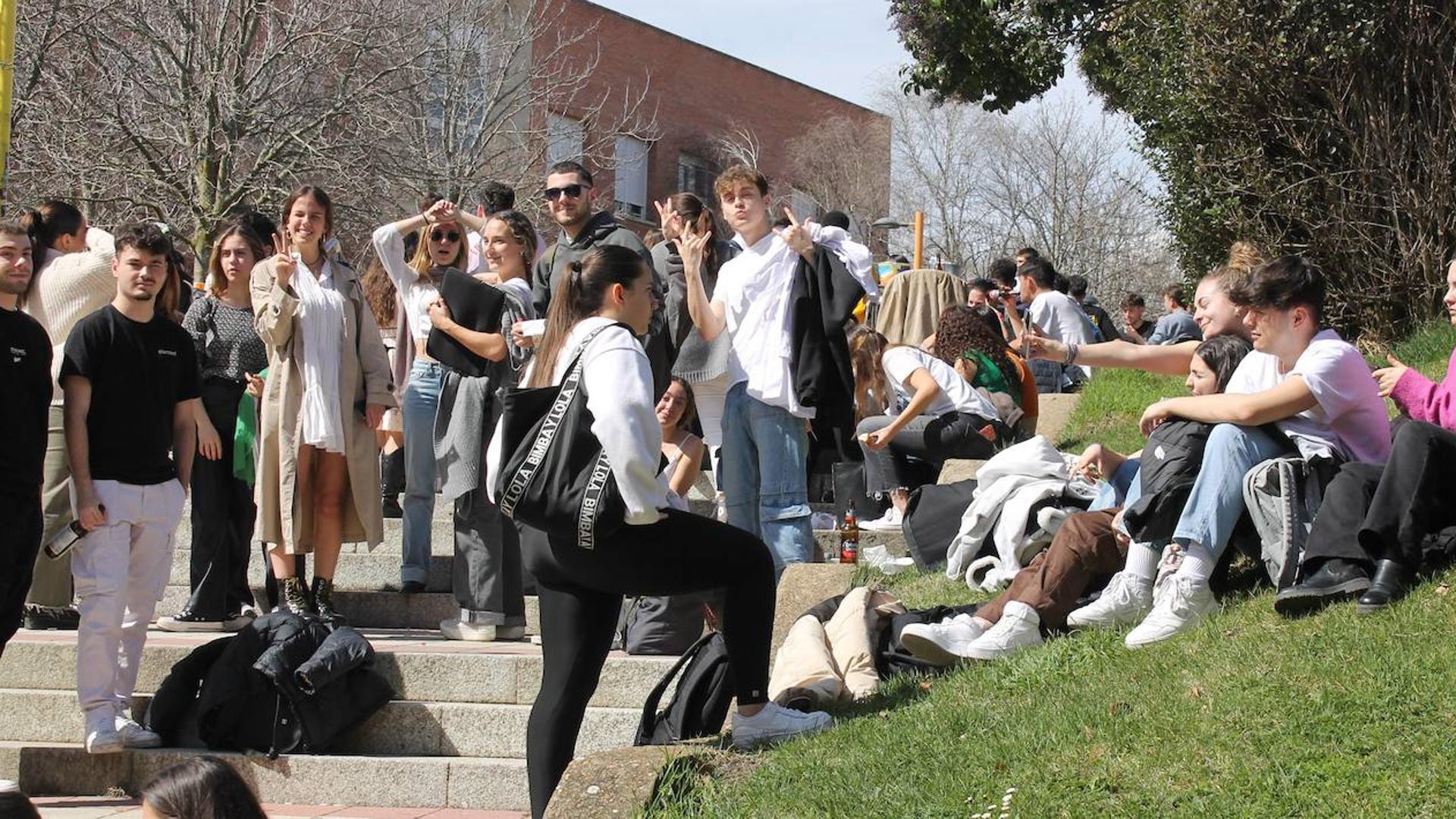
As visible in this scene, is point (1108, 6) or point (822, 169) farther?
point (822, 169)

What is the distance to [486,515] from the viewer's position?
788cm

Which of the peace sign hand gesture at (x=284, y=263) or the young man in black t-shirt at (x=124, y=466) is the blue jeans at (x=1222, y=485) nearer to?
the young man in black t-shirt at (x=124, y=466)

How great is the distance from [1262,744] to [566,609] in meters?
2.15

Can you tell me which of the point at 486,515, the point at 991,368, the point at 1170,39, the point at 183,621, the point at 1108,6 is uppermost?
the point at 1108,6

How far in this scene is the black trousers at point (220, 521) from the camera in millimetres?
8203

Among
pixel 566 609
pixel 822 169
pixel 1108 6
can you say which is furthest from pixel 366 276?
pixel 822 169

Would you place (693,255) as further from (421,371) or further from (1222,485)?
(1222,485)

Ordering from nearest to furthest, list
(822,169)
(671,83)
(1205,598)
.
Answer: (1205,598)
(671,83)
(822,169)

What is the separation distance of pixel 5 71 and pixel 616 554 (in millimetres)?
4677

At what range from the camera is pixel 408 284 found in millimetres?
8555

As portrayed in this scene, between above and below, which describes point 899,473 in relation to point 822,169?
below

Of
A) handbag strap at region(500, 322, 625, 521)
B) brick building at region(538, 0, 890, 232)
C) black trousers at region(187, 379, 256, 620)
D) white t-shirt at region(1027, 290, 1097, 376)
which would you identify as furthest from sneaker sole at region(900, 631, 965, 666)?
brick building at region(538, 0, 890, 232)

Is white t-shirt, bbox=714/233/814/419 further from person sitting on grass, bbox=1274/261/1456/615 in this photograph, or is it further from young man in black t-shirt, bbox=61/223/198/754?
person sitting on grass, bbox=1274/261/1456/615

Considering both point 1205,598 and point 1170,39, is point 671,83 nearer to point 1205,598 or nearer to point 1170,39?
point 1170,39
